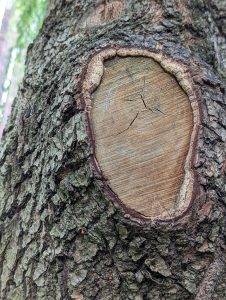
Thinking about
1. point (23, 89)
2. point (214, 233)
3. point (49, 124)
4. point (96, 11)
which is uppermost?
point (96, 11)

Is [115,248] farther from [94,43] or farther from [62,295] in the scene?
[94,43]

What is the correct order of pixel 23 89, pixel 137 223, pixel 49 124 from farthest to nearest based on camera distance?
1. pixel 23 89
2. pixel 49 124
3. pixel 137 223

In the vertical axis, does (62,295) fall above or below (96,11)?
below

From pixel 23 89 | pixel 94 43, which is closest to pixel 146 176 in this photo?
pixel 94 43

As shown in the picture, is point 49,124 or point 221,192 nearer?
point 221,192

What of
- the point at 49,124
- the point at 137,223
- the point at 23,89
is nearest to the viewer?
the point at 137,223
